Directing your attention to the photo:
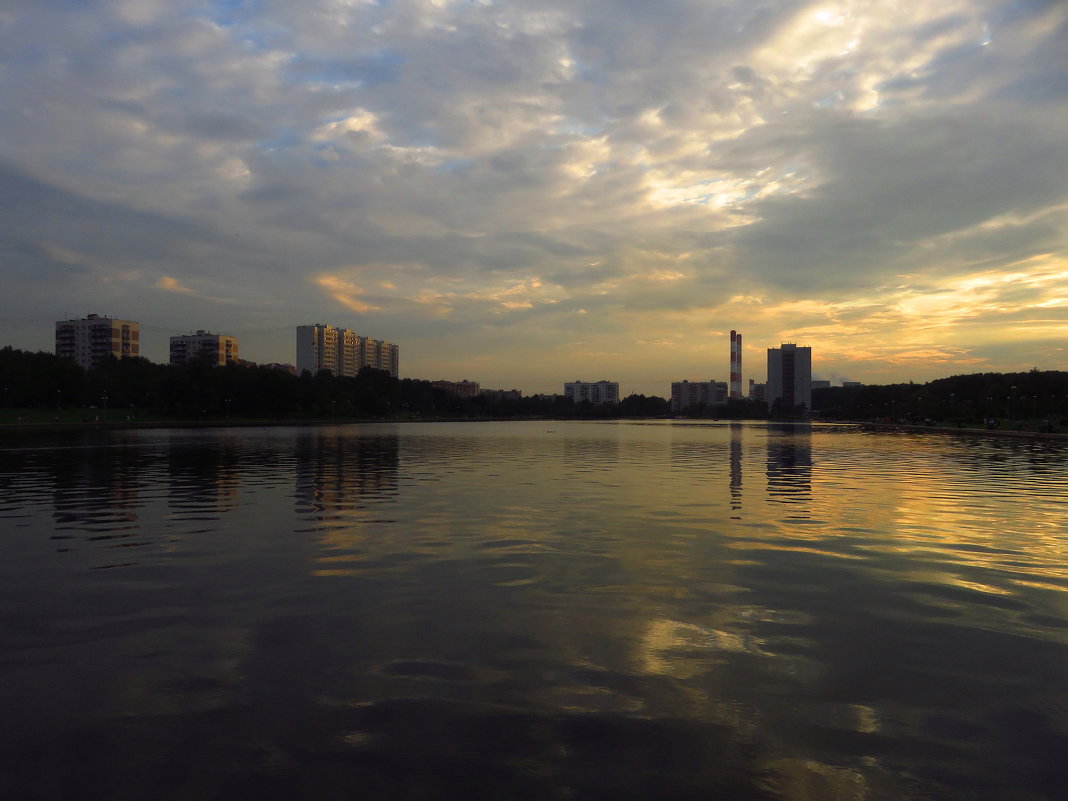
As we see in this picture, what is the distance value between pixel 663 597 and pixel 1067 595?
250 inches

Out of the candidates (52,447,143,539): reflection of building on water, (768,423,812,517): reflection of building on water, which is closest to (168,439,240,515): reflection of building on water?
(52,447,143,539): reflection of building on water

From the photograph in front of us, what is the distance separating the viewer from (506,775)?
5348 mm

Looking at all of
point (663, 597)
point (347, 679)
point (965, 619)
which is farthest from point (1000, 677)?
point (347, 679)

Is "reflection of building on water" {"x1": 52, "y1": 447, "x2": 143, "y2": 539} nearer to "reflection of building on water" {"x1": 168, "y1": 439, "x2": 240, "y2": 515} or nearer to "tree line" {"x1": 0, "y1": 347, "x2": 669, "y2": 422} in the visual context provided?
"reflection of building on water" {"x1": 168, "y1": 439, "x2": 240, "y2": 515}

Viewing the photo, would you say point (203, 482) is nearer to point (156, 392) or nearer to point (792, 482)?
point (792, 482)

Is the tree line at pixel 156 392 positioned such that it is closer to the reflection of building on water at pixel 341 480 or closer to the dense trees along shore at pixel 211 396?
the dense trees along shore at pixel 211 396

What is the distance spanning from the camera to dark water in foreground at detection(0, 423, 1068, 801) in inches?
214

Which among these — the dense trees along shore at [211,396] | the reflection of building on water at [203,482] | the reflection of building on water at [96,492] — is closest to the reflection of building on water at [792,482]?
the reflection of building on water at [203,482]

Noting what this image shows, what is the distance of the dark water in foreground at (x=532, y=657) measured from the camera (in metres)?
5.43

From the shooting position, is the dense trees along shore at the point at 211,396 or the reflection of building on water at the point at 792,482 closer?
the reflection of building on water at the point at 792,482

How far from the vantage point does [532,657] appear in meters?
7.94

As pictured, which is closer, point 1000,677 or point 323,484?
point 1000,677

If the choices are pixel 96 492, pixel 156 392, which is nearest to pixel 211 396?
pixel 156 392

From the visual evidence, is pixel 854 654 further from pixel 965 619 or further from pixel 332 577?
pixel 332 577
